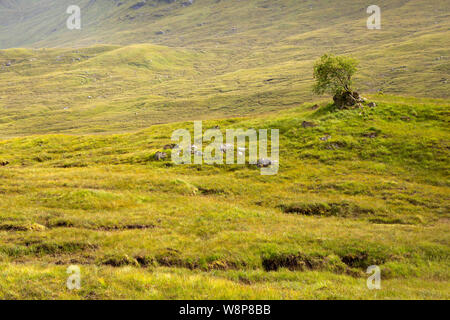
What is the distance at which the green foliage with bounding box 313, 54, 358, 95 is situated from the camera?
55.2 meters

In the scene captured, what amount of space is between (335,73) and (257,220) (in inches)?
1592

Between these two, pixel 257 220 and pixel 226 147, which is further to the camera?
pixel 226 147

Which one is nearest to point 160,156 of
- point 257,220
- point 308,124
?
point 308,124

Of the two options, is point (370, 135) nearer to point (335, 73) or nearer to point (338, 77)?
point (338, 77)

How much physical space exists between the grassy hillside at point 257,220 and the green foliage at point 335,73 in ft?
18.5

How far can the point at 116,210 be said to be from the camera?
2919 cm

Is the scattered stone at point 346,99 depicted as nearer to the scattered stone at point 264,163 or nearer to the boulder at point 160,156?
the scattered stone at point 264,163

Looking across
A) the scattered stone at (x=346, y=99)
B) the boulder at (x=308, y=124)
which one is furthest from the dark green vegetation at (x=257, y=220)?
the scattered stone at (x=346, y=99)

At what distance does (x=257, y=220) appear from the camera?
27.2m

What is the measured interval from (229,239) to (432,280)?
12737 mm

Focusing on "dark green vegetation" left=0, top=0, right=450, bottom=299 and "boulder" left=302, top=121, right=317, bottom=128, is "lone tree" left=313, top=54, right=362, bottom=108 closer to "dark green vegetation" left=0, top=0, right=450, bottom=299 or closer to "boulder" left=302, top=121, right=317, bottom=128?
"dark green vegetation" left=0, top=0, right=450, bottom=299

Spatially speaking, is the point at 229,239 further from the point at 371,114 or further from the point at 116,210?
the point at 371,114

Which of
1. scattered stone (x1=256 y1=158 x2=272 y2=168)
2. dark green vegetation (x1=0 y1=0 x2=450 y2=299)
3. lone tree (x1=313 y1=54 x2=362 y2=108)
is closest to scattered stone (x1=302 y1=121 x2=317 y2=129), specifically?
dark green vegetation (x1=0 y1=0 x2=450 y2=299)
